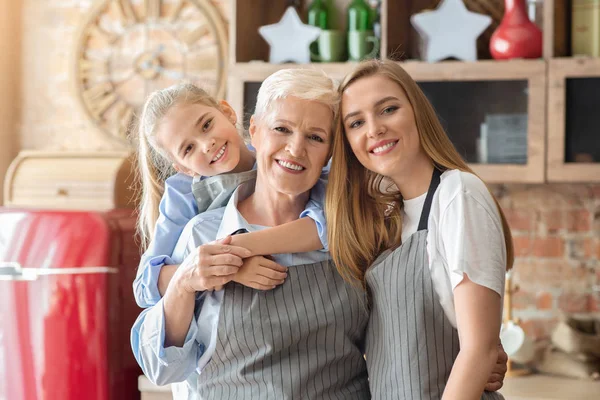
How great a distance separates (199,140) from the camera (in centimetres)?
193

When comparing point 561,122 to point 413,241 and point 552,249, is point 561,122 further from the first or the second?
point 413,241

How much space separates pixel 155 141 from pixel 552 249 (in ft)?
6.23

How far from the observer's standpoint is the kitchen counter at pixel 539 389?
2.57 m

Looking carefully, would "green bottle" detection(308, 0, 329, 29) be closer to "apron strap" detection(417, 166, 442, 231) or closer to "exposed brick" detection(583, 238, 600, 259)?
"exposed brick" detection(583, 238, 600, 259)

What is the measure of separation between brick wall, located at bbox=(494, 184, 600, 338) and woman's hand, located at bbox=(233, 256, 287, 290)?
1.79 m

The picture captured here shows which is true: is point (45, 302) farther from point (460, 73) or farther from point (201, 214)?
point (460, 73)

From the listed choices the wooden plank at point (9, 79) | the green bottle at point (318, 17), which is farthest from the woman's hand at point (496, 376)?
the wooden plank at point (9, 79)

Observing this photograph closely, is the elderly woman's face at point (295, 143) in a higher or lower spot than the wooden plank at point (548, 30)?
lower

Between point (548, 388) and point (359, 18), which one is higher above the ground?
point (359, 18)

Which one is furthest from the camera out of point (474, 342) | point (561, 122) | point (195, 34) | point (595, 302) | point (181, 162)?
point (195, 34)

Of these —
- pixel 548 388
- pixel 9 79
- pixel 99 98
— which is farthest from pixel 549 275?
pixel 9 79

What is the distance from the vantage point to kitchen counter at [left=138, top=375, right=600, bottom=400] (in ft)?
8.44

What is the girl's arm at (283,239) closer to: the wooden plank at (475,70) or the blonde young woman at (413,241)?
the blonde young woman at (413,241)

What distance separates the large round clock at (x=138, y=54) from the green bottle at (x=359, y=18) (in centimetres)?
66
